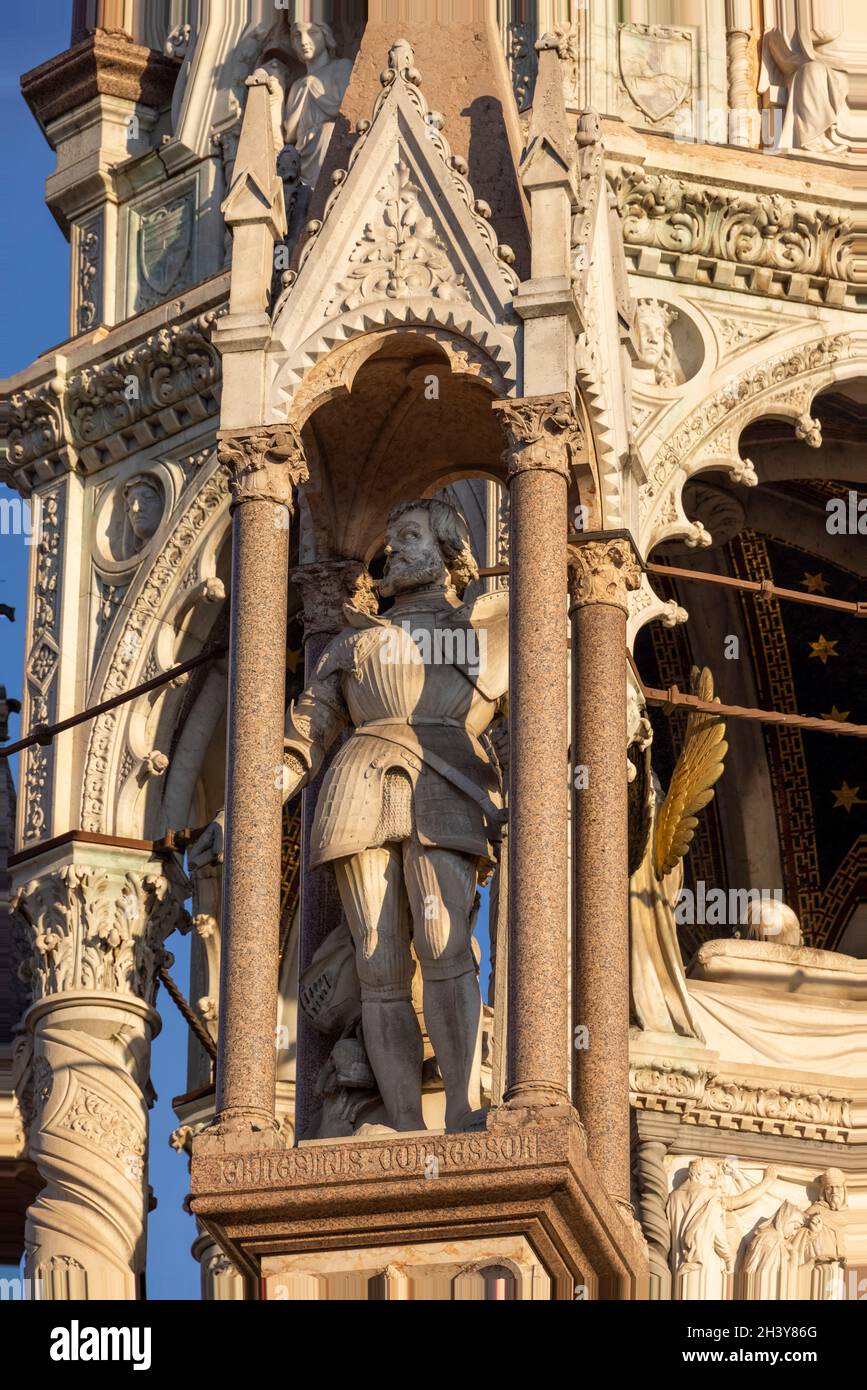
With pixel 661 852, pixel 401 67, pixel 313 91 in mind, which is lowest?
pixel 661 852

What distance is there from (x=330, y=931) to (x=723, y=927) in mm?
8145

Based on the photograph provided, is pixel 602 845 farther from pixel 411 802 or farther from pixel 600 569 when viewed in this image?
pixel 600 569

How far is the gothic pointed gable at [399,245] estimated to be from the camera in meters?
21.5

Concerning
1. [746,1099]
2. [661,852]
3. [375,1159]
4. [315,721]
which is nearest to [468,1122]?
[375,1159]

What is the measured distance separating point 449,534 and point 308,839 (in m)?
1.57

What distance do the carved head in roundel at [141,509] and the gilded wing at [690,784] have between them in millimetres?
3307

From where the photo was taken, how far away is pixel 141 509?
26.5 m

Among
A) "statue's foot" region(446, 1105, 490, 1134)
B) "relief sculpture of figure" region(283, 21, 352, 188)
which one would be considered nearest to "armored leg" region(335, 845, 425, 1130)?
"statue's foot" region(446, 1105, 490, 1134)

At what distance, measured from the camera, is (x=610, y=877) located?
70.4ft

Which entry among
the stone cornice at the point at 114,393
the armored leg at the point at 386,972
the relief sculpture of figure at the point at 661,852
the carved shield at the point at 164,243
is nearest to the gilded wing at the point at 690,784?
the relief sculpture of figure at the point at 661,852

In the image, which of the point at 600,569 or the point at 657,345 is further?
the point at 657,345

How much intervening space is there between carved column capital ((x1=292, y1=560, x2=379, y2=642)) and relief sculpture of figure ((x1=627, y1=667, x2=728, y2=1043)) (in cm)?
259
